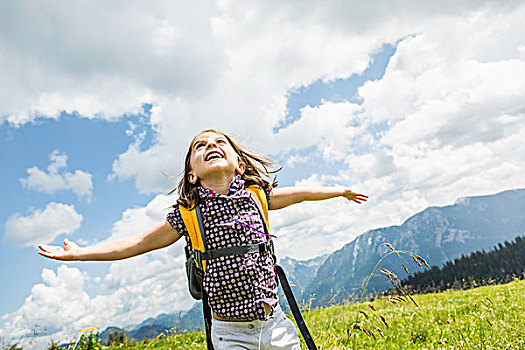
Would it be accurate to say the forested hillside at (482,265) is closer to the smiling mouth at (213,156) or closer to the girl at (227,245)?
the girl at (227,245)

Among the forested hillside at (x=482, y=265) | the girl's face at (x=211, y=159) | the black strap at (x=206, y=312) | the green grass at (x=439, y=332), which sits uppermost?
the girl's face at (x=211, y=159)

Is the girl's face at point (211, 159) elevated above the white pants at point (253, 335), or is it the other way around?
the girl's face at point (211, 159)

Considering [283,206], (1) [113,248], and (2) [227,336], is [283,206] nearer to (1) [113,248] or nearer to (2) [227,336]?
(2) [227,336]

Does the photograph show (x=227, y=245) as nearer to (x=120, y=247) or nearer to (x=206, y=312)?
(x=206, y=312)

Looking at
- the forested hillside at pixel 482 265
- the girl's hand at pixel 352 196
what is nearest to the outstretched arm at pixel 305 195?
the girl's hand at pixel 352 196

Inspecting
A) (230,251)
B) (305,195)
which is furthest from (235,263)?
(305,195)

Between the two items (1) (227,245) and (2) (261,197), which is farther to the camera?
(2) (261,197)

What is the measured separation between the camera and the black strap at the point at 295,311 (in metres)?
3.46

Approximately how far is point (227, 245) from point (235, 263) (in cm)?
19

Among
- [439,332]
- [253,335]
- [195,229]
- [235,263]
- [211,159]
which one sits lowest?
[439,332]

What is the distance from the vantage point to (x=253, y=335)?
340cm

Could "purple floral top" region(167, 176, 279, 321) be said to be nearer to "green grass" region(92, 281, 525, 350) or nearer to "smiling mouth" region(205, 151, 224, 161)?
"smiling mouth" region(205, 151, 224, 161)

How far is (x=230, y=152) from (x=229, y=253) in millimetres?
1189

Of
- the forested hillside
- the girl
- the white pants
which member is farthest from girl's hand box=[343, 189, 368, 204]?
the forested hillside
